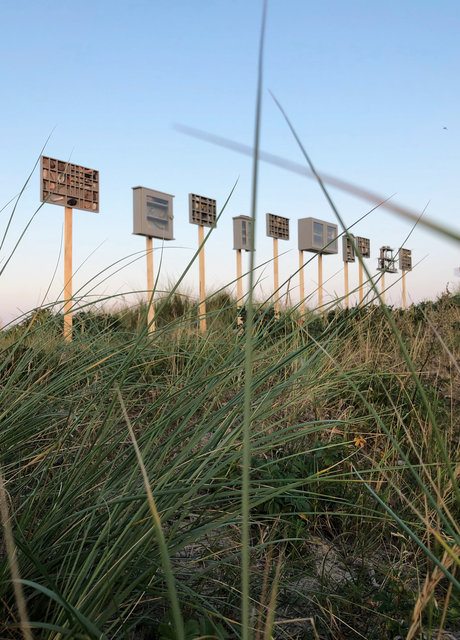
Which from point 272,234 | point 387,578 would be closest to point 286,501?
point 387,578

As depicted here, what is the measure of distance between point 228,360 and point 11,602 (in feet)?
2.20

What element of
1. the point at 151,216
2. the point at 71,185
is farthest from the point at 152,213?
the point at 71,185

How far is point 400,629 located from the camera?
3.90 ft

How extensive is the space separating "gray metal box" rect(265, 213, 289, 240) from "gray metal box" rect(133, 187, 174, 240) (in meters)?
3.66

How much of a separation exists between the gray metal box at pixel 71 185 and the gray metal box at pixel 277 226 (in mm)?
4832

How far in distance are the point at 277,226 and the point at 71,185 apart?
555 centimetres

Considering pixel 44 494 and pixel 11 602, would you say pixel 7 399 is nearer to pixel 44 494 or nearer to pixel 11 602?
pixel 44 494

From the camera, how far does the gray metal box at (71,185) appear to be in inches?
237

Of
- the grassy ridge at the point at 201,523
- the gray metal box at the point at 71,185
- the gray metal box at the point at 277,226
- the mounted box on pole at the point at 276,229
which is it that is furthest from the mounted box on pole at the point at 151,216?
the grassy ridge at the point at 201,523

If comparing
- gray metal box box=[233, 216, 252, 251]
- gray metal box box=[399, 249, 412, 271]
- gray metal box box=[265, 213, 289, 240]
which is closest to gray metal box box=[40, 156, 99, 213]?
gray metal box box=[233, 216, 252, 251]

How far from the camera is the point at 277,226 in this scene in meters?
11.0

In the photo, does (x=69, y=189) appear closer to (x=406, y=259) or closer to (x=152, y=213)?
(x=152, y=213)

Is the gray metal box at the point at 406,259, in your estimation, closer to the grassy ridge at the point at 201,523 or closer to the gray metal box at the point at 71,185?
the gray metal box at the point at 71,185

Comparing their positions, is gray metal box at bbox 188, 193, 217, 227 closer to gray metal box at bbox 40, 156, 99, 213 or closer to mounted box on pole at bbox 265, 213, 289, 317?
gray metal box at bbox 40, 156, 99, 213
